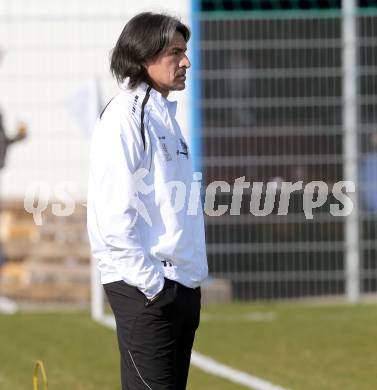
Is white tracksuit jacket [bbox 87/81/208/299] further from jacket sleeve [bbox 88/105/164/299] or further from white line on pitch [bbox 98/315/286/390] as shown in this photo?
white line on pitch [bbox 98/315/286/390]

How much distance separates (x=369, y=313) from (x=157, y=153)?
8.47 m

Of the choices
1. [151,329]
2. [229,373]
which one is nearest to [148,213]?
[151,329]

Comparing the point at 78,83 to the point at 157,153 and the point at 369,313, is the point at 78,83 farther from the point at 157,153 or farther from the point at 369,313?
the point at 157,153

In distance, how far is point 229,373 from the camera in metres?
9.09

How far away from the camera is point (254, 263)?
14.2 m

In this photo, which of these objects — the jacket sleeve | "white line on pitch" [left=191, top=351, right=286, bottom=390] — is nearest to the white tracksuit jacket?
the jacket sleeve

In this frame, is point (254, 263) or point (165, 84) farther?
point (254, 263)

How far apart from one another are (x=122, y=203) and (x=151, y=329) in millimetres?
494

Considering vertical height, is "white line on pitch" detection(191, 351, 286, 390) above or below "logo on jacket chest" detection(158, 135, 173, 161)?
below

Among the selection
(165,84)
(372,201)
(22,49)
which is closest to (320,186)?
(372,201)

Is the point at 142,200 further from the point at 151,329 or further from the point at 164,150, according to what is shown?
the point at 151,329

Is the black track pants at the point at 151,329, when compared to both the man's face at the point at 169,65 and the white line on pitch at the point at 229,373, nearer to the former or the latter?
the man's face at the point at 169,65

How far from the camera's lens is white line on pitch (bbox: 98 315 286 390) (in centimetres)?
846

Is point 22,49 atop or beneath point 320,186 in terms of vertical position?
atop
